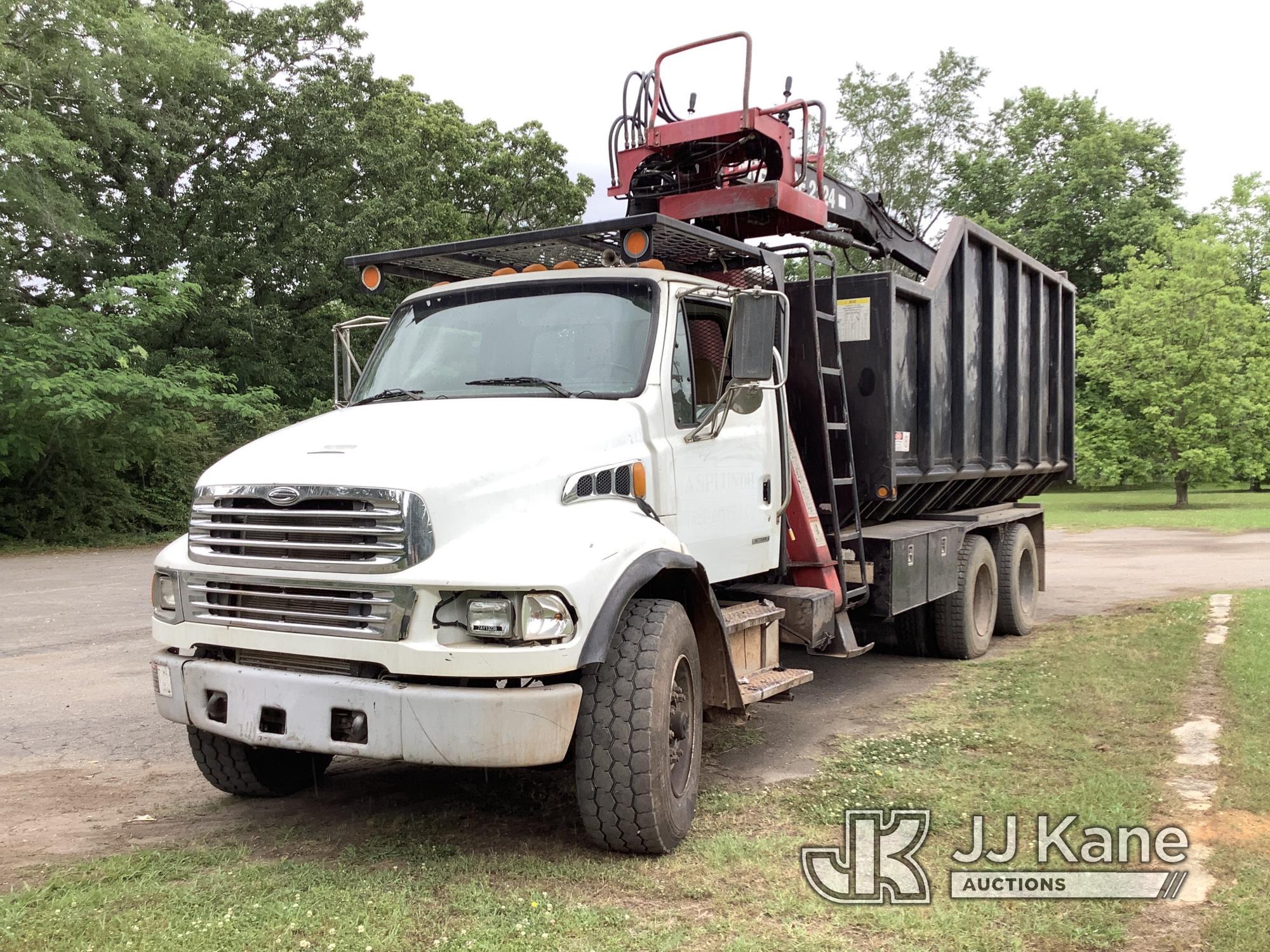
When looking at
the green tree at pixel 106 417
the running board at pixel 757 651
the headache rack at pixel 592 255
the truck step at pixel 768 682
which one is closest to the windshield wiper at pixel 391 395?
the headache rack at pixel 592 255

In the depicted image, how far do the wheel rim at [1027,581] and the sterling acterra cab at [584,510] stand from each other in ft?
8.61

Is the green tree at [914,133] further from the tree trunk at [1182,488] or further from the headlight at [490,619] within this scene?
the headlight at [490,619]

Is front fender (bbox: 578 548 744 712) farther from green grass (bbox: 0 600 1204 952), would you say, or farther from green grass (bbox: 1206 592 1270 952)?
green grass (bbox: 1206 592 1270 952)

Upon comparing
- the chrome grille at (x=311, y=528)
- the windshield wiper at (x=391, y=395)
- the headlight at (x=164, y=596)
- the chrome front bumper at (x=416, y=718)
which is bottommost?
the chrome front bumper at (x=416, y=718)

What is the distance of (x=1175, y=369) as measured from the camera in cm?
3303

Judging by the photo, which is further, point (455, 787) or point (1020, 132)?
point (1020, 132)

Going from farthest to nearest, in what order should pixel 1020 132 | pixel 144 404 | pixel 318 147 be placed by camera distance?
1. pixel 1020 132
2. pixel 318 147
3. pixel 144 404

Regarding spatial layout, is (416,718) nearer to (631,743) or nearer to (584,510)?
(631,743)

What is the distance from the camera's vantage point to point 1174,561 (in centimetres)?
1653

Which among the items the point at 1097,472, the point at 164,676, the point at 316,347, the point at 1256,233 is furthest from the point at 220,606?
the point at 1256,233

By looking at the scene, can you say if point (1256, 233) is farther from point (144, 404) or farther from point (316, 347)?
point (144, 404)

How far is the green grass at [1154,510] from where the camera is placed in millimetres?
24797

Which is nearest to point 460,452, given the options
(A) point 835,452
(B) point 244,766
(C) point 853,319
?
(B) point 244,766

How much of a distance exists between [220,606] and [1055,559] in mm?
15769
